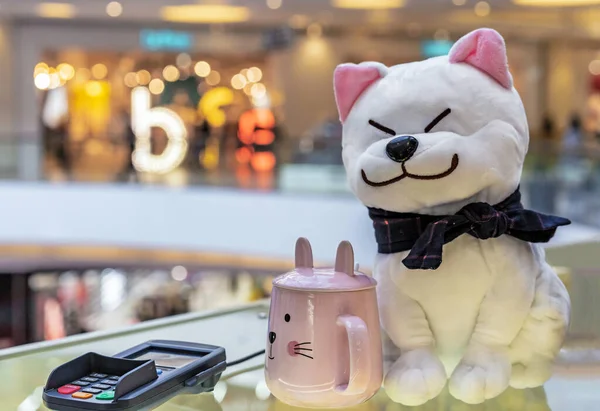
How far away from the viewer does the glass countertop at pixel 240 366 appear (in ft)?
3.98

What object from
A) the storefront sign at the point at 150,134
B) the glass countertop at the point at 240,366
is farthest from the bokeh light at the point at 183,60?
the glass countertop at the point at 240,366

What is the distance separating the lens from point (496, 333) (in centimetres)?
123

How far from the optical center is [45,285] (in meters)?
13.5

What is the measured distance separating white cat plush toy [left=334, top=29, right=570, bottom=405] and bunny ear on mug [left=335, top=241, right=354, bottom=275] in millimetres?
79

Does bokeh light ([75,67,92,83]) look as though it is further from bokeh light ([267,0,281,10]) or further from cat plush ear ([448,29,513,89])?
cat plush ear ([448,29,513,89])

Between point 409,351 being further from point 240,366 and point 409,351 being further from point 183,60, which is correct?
point 183,60

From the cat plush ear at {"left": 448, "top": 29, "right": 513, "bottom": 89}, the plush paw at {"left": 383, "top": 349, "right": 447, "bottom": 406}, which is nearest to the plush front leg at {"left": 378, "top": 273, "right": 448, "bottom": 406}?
the plush paw at {"left": 383, "top": 349, "right": 447, "bottom": 406}

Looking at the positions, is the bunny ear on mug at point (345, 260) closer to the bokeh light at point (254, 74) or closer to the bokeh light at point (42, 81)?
the bokeh light at point (42, 81)

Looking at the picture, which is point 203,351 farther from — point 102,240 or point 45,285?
point 45,285

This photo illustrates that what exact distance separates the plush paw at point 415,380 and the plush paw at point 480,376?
1.0 inches

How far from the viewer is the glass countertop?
1213mm

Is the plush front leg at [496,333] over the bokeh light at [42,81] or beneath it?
beneath

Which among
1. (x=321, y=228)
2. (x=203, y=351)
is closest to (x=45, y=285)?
(x=321, y=228)

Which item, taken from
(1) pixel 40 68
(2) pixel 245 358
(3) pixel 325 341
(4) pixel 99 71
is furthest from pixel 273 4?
(3) pixel 325 341
